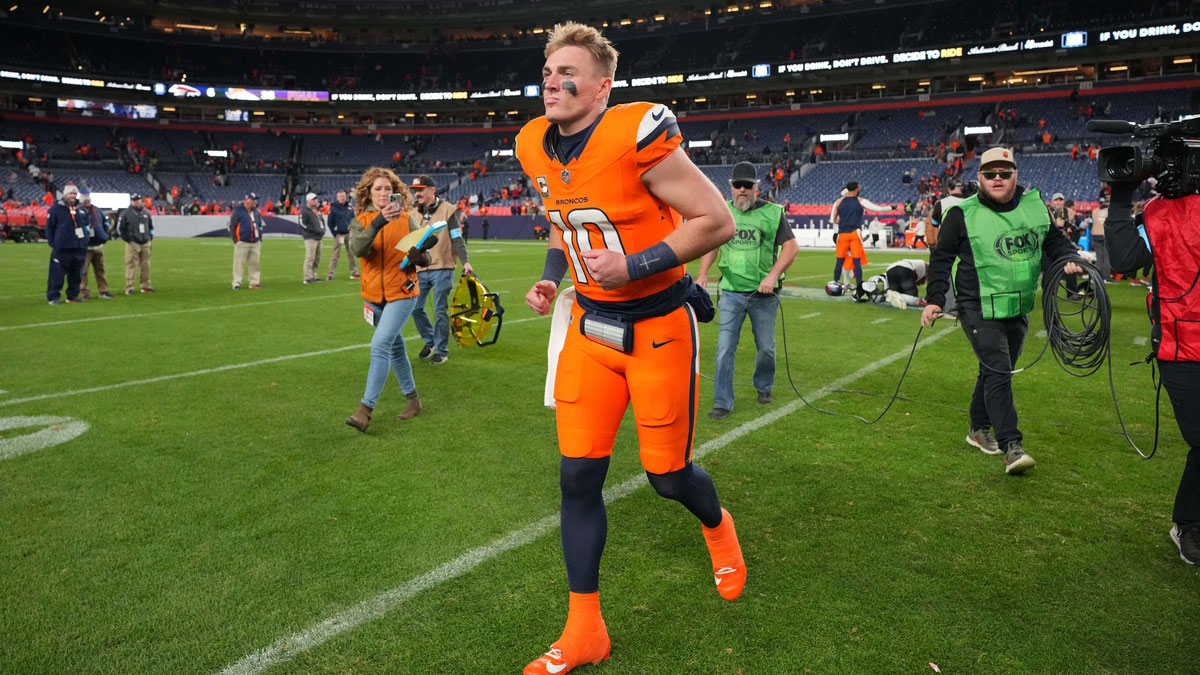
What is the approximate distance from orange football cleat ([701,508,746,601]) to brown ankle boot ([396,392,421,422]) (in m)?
3.77

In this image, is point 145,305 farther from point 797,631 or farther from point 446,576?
point 797,631

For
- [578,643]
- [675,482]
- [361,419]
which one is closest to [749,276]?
[361,419]

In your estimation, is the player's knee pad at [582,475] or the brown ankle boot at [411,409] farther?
the brown ankle boot at [411,409]

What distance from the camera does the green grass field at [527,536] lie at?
2.98 m

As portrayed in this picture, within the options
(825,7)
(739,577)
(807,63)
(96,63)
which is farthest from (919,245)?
(96,63)

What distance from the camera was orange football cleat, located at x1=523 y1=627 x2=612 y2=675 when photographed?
2.76 m

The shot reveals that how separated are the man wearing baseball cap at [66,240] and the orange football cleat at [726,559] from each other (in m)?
14.2

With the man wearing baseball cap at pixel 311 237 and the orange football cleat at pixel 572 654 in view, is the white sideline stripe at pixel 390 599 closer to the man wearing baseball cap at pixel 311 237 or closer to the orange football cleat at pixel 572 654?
the orange football cleat at pixel 572 654

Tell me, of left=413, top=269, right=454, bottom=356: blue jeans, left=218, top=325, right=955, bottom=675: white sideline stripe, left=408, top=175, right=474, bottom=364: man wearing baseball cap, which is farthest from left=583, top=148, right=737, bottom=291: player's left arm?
left=413, top=269, right=454, bottom=356: blue jeans

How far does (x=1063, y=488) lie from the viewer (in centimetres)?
473

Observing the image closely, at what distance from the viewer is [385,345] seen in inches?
237

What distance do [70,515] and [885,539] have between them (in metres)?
4.47

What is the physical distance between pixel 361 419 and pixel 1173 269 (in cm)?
516

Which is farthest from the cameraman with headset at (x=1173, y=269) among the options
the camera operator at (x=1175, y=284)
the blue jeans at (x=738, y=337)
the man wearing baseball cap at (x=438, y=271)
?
the man wearing baseball cap at (x=438, y=271)
